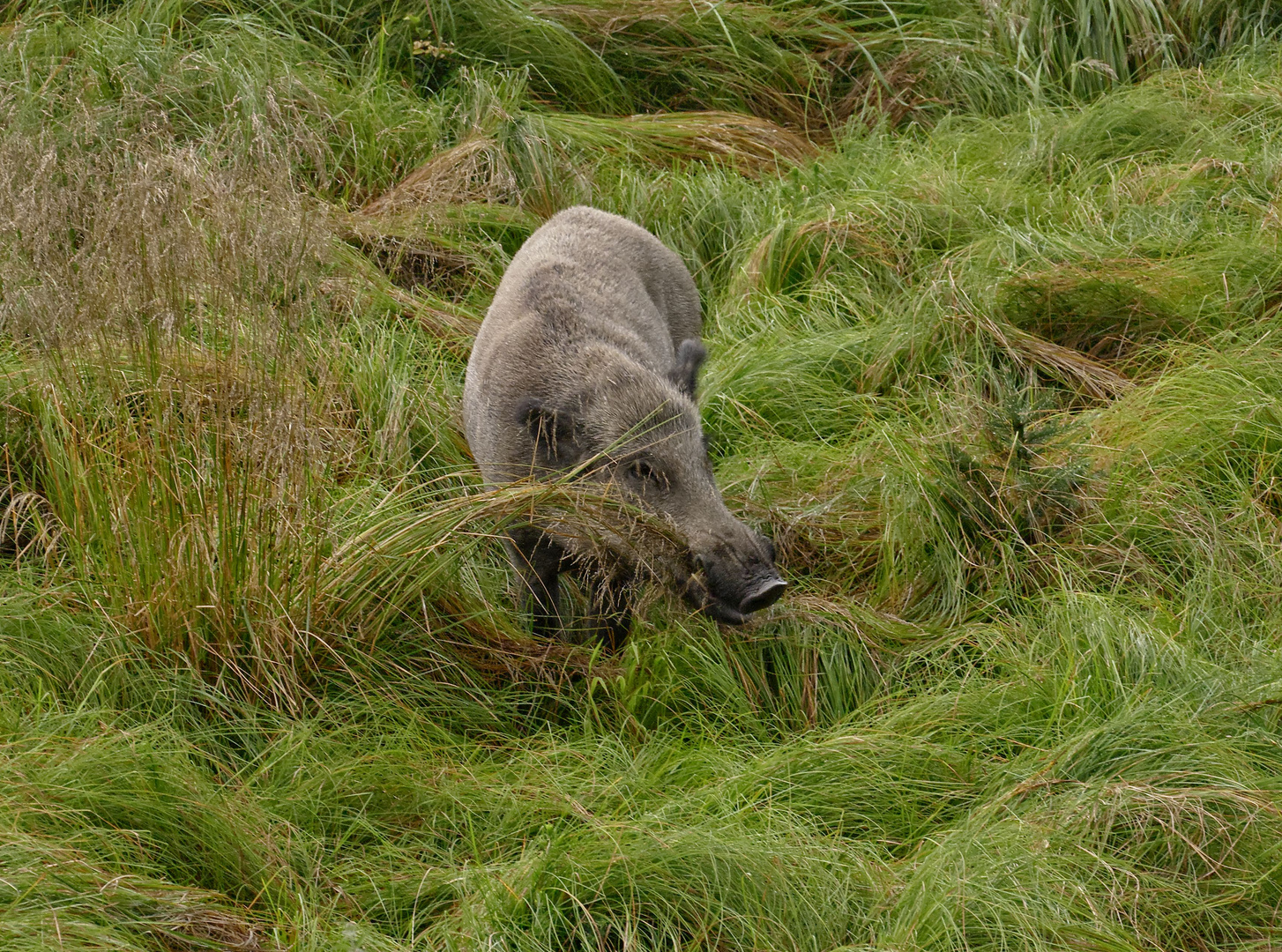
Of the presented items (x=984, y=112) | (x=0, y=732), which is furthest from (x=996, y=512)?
(x=984, y=112)

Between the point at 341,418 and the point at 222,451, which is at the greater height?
the point at 222,451

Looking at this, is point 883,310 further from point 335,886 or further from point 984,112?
point 335,886

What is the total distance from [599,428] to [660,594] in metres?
0.68

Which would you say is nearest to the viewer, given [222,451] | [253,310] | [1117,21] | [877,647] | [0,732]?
[0,732]

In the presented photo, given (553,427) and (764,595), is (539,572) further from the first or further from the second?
(764,595)

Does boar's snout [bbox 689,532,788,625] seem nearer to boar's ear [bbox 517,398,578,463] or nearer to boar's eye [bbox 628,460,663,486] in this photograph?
boar's eye [bbox 628,460,663,486]

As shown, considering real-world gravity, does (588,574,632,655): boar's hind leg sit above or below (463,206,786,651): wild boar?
below

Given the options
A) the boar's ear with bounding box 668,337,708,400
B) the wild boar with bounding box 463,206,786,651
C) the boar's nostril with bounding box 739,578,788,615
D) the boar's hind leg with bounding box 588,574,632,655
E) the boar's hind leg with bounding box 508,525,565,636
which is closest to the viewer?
the boar's nostril with bounding box 739,578,788,615

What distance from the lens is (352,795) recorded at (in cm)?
360

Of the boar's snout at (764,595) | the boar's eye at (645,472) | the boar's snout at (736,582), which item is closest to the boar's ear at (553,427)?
the boar's eye at (645,472)

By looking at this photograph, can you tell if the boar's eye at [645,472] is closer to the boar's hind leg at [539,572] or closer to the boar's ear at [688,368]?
the boar's hind leg at [539,572]

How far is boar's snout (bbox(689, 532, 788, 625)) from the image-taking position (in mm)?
4133

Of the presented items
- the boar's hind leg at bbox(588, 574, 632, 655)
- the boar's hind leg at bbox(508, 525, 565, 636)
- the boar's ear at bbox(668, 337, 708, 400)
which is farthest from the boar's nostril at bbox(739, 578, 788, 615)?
the boar's ear at bbox(668, 337, 708, 400)

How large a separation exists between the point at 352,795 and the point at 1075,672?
1962 millimetres
